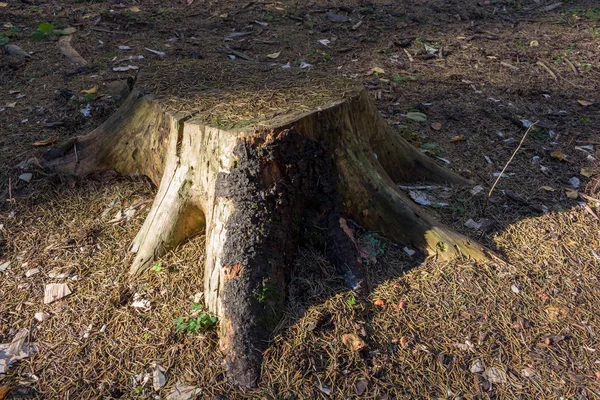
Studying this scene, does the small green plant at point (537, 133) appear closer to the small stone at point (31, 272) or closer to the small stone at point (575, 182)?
the small stone at point (575, 182)

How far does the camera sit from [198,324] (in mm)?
2396

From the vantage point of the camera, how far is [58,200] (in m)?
3.31

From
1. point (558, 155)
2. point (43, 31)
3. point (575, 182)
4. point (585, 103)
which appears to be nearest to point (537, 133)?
point (558, 155)

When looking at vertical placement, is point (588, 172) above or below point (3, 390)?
below

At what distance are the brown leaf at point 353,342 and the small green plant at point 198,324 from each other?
0.67m

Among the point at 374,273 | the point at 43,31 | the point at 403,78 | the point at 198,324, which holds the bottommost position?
the point at 403,78

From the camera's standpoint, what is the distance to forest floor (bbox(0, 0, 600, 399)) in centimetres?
232

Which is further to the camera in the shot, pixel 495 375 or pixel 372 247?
pixel 372 247

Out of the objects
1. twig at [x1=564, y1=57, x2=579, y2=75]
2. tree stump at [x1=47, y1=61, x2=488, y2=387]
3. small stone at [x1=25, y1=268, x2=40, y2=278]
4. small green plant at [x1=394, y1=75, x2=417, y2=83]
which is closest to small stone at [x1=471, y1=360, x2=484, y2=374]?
tree stump at [x1=47, y1=61, x2=488, y2=387]

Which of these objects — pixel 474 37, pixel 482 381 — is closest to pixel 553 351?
pixel 482 381

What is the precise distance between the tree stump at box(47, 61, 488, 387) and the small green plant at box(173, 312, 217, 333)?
1.9 inches

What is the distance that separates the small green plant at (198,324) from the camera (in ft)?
7.86

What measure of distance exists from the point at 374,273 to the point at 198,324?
1.04m

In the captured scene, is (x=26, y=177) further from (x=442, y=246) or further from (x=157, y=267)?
(x=442, y=246)
